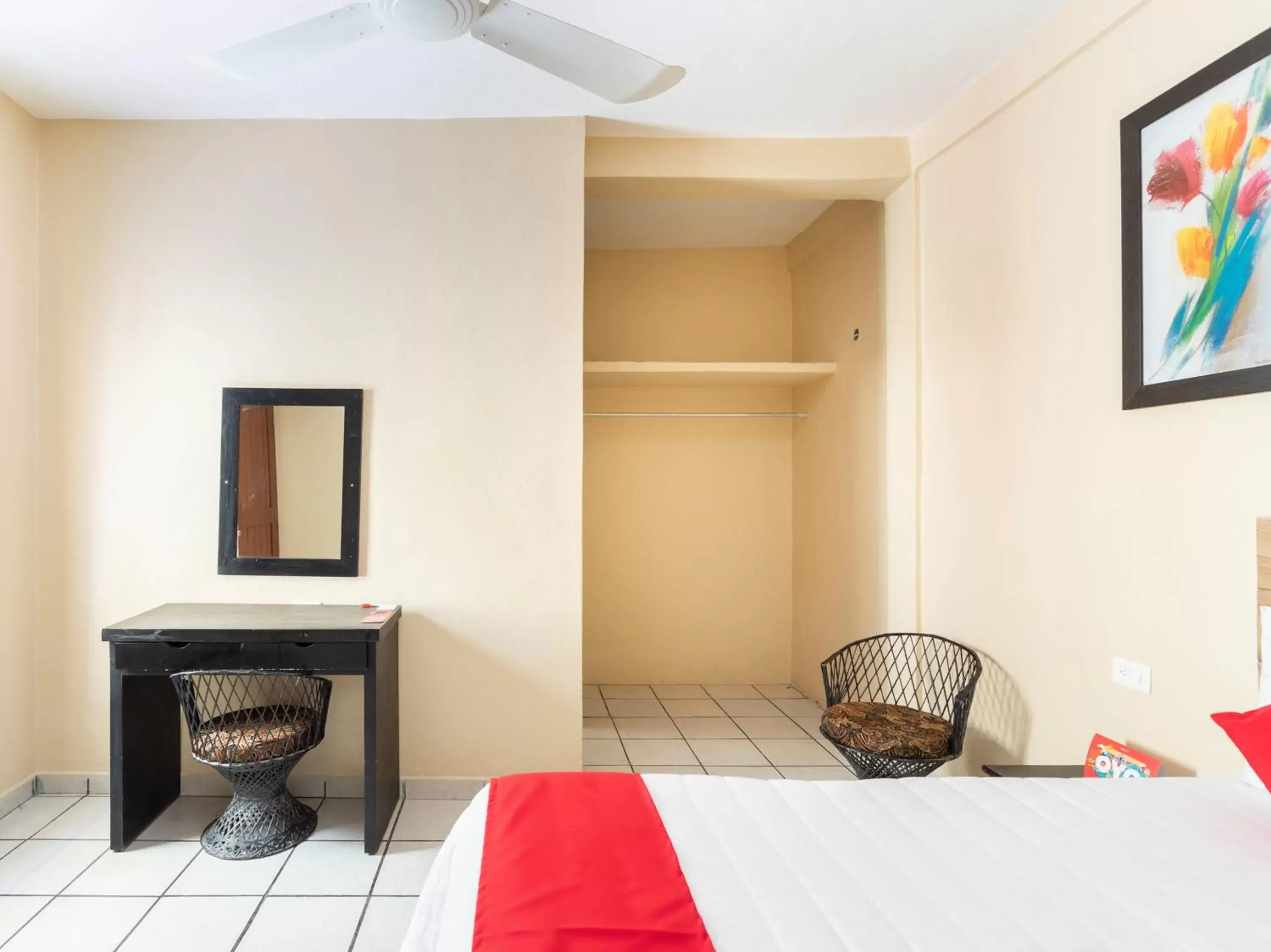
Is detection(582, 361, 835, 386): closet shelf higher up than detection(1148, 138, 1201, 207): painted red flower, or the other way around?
detection(1148, 138, 1201, 207): painted red flower

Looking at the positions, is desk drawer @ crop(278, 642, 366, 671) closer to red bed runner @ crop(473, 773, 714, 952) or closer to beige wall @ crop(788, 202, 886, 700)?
red bed runner @ crop(473, 773, 714, 952)

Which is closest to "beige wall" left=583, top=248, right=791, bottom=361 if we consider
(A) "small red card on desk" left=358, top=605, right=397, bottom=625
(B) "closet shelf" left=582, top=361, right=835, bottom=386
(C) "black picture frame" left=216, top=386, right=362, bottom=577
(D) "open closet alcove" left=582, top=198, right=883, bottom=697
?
(D) "open closet alcove" left=582, top=198, right=883, bottom=697

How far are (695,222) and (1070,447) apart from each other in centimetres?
257

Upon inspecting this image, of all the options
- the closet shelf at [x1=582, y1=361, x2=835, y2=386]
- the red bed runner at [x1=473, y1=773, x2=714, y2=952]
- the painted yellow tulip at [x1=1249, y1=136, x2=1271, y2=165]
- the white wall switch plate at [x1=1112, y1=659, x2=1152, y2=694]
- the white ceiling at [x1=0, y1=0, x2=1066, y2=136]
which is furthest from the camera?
the closet shelf at [x1=582, y1=361, x2=835, y2=386]

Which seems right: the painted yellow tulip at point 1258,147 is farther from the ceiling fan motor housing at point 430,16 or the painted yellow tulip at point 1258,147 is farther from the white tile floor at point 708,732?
the white tile floor at point 708,732

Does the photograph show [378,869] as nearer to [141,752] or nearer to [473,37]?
[141,752]

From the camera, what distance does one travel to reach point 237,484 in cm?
293

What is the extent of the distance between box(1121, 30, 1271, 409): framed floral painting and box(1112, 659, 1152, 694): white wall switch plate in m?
0.70

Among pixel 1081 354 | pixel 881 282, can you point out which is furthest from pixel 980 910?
pixel 881 282

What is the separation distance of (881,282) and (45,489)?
11.9ft

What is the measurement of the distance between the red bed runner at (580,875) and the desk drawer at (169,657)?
1451 millimetres

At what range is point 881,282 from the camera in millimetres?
3516

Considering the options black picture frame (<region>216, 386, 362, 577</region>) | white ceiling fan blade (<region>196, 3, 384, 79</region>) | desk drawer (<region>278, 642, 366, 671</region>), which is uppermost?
white ceiling fan blade (<region>196, 3, 384, 79</region>)

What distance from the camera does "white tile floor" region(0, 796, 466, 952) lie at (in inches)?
80.7
